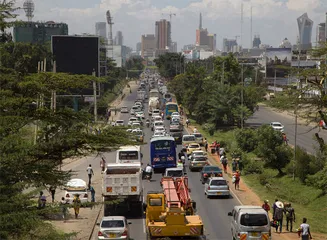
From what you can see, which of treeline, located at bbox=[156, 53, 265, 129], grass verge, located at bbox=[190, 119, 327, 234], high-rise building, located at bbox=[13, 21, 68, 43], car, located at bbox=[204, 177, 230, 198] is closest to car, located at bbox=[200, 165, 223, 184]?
grass verge, located at bbox=[190, 119, 327, 234]

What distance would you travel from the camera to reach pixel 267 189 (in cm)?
3584

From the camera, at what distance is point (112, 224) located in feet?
75.3

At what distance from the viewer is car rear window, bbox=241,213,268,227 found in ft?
72.3

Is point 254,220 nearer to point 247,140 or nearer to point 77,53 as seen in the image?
point 247,140

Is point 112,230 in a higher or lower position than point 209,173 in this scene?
higher

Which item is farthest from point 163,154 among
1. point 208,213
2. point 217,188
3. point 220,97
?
point 220,97

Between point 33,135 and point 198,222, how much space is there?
1044cm

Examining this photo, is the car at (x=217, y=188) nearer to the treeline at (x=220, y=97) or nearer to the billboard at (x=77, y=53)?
the treeline at (x=220, y=97)

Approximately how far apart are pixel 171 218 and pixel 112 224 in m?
2.15

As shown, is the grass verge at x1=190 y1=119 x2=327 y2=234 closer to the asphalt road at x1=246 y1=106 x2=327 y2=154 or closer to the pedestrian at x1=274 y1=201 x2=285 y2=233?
the pedestrian at x1=274 y1=201 x2=285 y2=233

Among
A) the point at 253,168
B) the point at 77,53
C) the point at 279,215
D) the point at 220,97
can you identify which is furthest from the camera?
the point at 220,97

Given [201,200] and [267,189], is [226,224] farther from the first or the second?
[267,189]

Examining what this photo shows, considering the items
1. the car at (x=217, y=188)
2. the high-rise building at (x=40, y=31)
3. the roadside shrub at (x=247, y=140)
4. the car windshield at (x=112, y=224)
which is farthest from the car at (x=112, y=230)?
the high-rise building at (x=40, y=31)

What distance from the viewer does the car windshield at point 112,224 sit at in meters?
22.9
